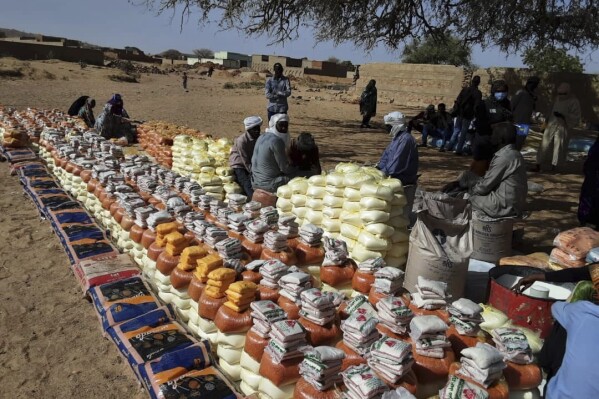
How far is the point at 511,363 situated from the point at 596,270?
26.9 inches

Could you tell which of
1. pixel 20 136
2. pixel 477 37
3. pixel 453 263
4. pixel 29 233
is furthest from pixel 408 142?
pixel 477 37

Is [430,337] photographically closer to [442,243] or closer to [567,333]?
[567,333]

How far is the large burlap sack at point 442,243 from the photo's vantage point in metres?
3.65

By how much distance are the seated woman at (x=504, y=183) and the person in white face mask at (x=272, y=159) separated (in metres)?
2.20

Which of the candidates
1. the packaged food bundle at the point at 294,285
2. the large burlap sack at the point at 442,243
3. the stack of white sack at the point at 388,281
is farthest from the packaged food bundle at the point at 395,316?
the large burlap sack at the point at 442,243

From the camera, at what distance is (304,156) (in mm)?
5910

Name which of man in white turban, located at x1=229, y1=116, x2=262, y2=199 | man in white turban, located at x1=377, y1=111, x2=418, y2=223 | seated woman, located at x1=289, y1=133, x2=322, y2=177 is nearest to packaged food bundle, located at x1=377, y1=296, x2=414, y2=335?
man in white turban, located at x1=377, y1=111, x2=418, y2=223

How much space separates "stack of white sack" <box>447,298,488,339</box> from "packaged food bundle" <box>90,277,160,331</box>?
7.09 ft

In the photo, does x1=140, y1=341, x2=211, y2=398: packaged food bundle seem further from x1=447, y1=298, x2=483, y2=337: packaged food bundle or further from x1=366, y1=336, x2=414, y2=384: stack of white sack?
x1=447, y1=298, x2=483, y2=337: packaged food bundle

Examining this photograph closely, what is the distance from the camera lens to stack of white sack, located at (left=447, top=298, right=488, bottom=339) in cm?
272

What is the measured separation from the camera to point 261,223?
3984 millimetres

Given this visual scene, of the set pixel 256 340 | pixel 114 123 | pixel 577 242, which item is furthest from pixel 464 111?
pixel 256 340

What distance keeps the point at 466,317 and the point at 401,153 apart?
2700 mm

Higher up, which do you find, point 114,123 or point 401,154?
point 401,154
